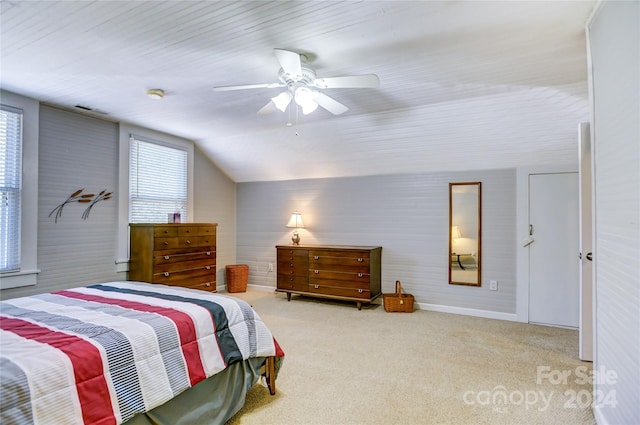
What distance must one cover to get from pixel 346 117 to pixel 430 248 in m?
2.06

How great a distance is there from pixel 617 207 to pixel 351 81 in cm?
168

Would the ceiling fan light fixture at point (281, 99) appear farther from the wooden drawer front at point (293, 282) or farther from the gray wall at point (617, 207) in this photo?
the wooden drawer front at point (293, 282)

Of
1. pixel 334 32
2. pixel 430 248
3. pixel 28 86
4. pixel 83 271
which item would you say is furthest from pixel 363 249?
pixel 28 86

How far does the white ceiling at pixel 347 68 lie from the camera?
2.00 meters

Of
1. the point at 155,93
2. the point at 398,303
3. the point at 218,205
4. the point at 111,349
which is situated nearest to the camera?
the point at 111,349

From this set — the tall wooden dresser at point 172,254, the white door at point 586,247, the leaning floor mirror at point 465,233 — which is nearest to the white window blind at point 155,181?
the tall wooden dresser at point 172,254

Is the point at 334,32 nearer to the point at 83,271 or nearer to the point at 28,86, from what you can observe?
the point at 28,86

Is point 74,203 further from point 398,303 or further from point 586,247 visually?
point 586,247

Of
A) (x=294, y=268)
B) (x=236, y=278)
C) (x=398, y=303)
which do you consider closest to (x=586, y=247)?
(x=398, y=303)

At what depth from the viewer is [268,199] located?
5832 mm

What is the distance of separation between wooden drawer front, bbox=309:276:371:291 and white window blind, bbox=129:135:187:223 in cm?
216

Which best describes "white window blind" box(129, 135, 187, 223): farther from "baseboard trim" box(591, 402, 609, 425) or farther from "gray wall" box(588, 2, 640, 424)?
"baseboard trim" box(591, 402, 609, 425)

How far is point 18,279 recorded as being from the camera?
10.8ft

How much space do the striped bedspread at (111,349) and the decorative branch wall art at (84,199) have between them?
1748 millimetres
